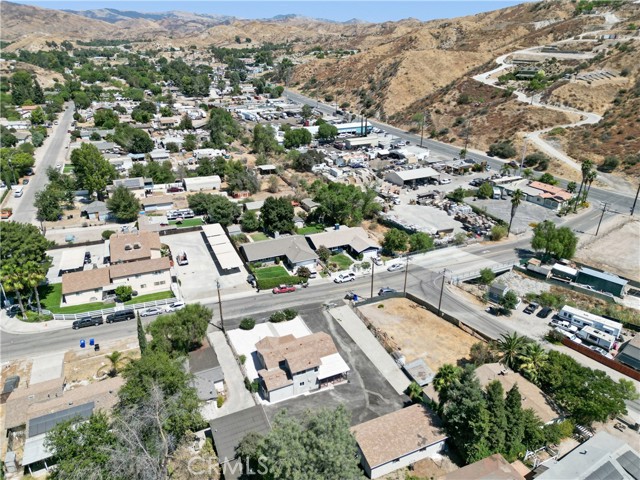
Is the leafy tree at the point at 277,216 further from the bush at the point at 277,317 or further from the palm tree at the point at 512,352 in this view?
the palm tree at the point at 512,352

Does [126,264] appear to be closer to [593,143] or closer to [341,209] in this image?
[341,209]

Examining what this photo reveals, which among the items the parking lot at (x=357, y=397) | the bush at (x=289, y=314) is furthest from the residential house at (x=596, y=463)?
the bush at (x=289, y=314)

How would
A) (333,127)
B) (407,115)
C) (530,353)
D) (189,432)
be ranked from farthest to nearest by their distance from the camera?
(407,115) < (333,127) < (530,353) < (189,432)

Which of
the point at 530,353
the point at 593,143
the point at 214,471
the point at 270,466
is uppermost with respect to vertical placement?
the point at 593,143

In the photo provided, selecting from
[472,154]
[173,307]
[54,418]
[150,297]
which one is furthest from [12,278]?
[472,154]

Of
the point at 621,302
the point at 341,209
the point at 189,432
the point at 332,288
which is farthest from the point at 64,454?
the point at 621,302

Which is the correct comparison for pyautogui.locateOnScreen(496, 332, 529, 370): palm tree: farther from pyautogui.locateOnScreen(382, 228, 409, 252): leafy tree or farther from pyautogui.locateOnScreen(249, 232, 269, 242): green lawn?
pyautogui.locateOnScreen(249, 232, 269, 242): green lawn
